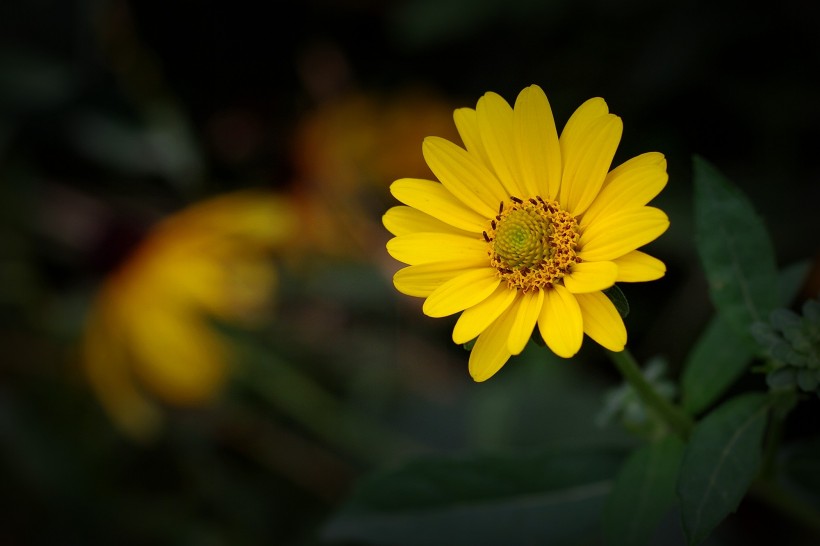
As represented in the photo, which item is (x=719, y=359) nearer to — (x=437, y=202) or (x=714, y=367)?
(x=714, y=367)

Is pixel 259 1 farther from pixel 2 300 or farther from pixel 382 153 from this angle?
pixel 2 300

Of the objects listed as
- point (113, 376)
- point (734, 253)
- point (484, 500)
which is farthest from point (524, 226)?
point (113, 376)

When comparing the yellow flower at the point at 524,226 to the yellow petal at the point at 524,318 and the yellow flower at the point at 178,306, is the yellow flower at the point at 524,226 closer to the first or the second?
the yellow petal at the point at 524,318

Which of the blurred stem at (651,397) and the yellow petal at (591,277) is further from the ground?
the yellow petal at (591,277)

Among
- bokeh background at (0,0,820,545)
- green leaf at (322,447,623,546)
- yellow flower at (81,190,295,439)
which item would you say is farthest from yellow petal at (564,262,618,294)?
yellow flower at (81,190,295,439)

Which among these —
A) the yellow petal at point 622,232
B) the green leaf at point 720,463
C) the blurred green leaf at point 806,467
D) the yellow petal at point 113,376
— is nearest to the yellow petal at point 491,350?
the yellow petal at point 622,232
